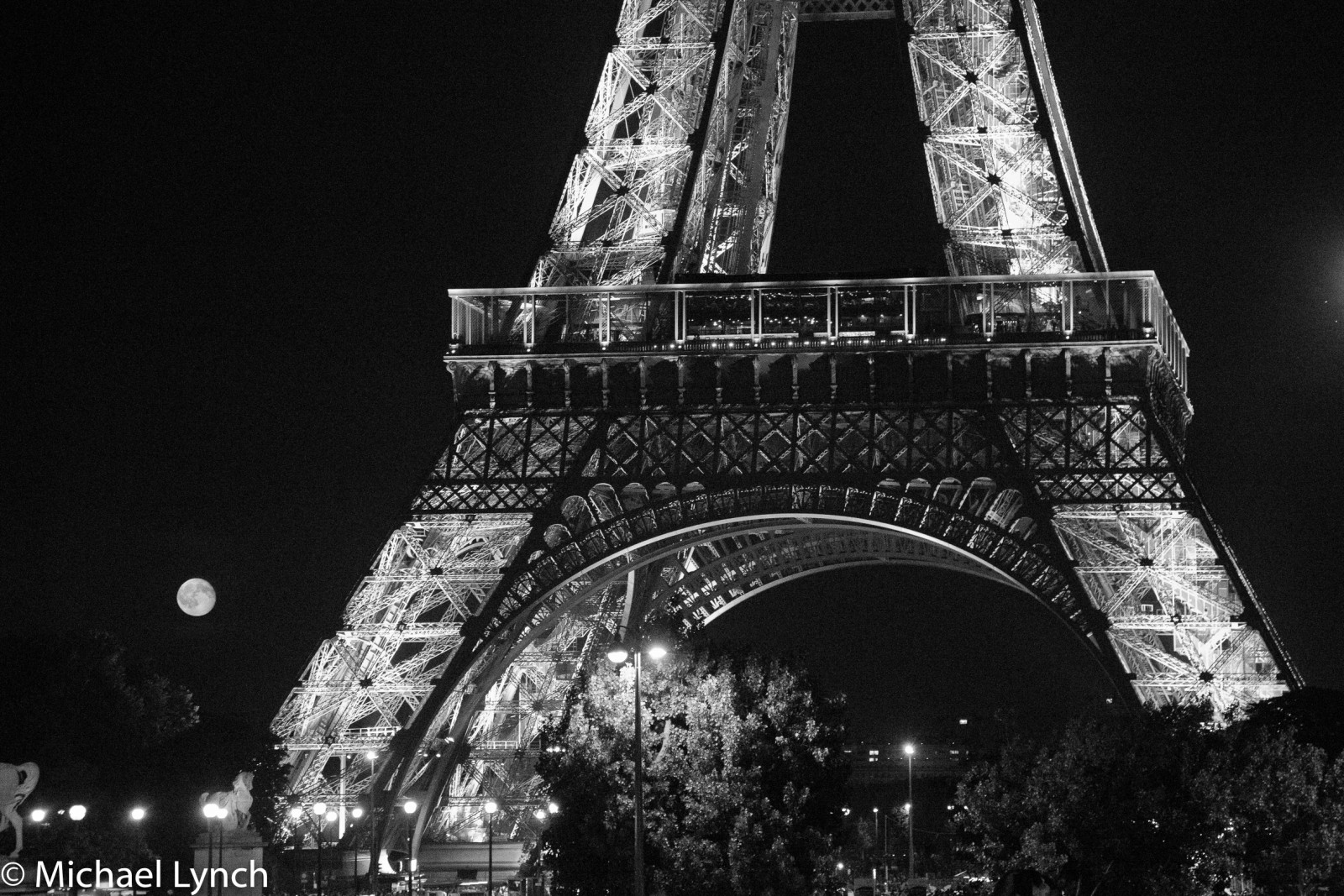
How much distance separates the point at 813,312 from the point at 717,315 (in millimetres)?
2510

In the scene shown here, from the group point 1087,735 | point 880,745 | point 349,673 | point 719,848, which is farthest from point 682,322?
point 880,745

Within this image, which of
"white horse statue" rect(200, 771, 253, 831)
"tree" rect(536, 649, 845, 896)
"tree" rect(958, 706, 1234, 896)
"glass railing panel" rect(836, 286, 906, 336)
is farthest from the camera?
"glass railing panel" rect(836, 286, 906, 336)

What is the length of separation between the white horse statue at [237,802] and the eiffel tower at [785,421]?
6851 mm

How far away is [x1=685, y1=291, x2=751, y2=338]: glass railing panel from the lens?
58.8 m

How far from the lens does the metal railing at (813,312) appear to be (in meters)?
57.4

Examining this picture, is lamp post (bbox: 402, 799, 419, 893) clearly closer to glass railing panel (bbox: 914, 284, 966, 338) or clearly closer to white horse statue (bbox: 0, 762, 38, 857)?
white horse statue (bbox: 0, 762, 38, 857)

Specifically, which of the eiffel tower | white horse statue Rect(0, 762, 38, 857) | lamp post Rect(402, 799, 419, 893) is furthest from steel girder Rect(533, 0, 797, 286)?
white horse statue Rect(0, 762, 38, 857)

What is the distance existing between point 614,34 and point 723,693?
73.7ft

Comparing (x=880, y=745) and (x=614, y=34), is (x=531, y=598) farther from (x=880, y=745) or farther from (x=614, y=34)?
(x=880, y=745)

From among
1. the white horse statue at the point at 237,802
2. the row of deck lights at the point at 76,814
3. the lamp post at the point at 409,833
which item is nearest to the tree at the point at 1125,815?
the white horse statue at the point at 237,802

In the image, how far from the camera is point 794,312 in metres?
59.0

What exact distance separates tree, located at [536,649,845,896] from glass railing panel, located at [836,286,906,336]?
1205cm

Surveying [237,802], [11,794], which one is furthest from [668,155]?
[11,794]

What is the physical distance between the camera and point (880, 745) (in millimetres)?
163000
